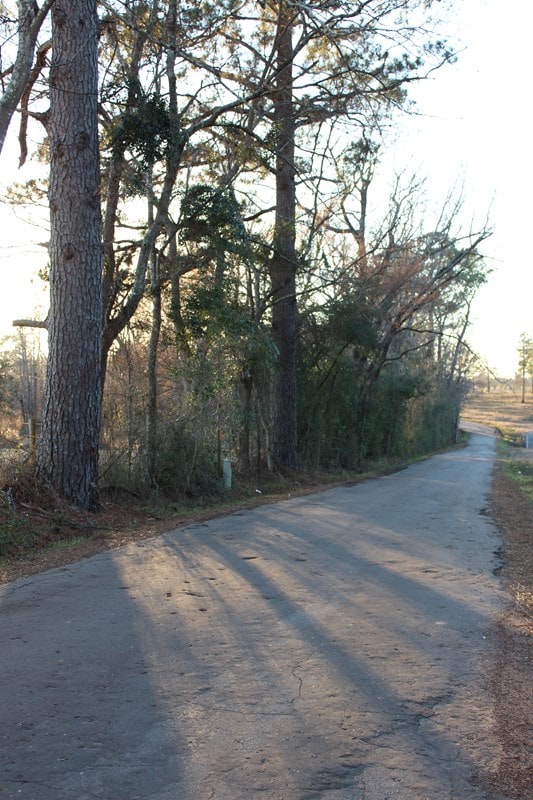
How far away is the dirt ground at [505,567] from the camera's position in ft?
12.3

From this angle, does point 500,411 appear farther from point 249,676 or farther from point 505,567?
point 249,676

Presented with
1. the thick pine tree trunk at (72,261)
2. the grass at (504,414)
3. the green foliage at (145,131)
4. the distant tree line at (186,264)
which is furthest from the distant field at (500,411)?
the thick pine tree trunk at (72,261)

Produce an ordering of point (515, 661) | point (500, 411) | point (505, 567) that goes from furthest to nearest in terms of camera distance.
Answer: point (500, 411) < point (505, 567) < point (515, 661)

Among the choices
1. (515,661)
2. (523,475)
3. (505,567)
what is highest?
(515,661)

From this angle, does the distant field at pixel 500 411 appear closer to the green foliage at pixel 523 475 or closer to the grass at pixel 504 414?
the grass at pixel 504 414

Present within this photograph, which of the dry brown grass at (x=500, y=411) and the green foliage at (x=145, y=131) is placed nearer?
the green foliage at (x=145, y=131)

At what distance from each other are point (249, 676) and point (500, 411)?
11153 centimetres

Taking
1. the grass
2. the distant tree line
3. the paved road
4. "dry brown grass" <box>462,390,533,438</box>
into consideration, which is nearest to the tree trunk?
the distant tree line

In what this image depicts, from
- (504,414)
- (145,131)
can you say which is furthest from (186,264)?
(504,414)

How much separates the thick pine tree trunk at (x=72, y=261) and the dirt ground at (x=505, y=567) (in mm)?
1057

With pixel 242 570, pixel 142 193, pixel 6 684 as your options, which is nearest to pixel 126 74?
pixel 142 193

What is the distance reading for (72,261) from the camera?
11.5m

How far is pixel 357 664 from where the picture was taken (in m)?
4.92

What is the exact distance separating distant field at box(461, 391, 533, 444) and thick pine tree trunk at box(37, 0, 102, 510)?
75.8m
